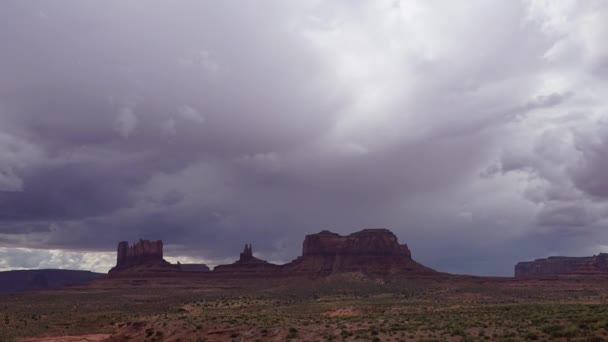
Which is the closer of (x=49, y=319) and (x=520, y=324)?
(x=520, y=324)

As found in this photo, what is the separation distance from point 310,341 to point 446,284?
→ 116 metres

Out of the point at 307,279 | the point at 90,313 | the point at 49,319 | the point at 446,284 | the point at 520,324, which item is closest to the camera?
the point at 520,324

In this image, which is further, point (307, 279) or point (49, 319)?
point (307, 279)

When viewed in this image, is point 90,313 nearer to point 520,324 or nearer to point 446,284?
point 520,324

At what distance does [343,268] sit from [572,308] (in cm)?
14793

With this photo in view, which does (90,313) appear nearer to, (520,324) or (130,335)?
(130,335)

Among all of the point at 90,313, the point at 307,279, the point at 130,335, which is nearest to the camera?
the point at 130,335

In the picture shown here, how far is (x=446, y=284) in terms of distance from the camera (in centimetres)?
15300

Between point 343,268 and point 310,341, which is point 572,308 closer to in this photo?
point 310,341

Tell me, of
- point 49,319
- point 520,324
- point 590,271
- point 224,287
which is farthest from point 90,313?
point 590,271

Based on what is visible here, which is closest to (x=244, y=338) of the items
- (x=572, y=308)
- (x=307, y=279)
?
(x=572, y=308)

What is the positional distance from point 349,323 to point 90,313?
5400 centimetres

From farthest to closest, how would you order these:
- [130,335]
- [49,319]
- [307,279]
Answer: [307,279], [49,319], [130,335]

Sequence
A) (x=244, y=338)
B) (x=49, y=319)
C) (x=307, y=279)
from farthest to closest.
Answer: (x=307, y=279), (x=49, y=319), (x=244, y=338)
